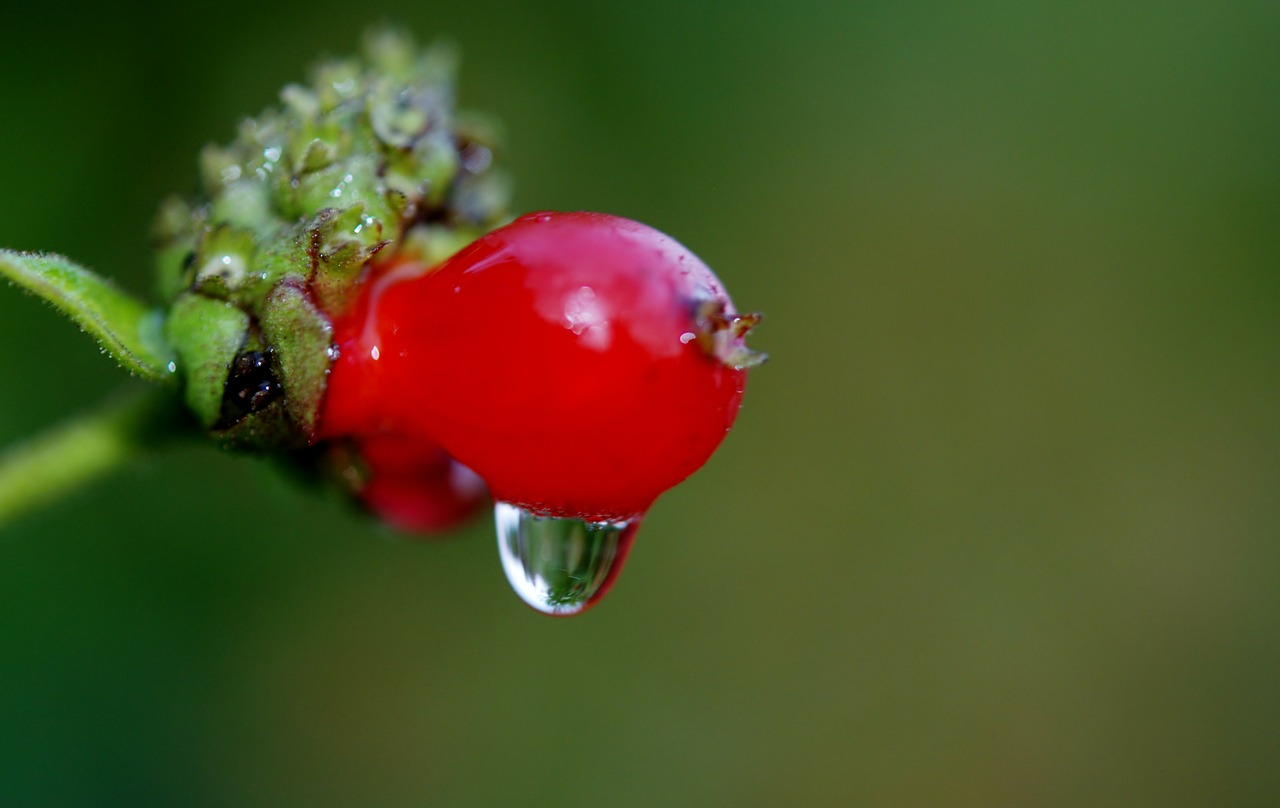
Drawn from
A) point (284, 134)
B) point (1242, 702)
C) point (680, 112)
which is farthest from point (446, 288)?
point (1242, 702)

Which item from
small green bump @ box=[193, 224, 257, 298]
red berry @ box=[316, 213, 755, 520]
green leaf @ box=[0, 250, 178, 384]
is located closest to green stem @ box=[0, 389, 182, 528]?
green leaf @ box=[0, 250, 178, 384]

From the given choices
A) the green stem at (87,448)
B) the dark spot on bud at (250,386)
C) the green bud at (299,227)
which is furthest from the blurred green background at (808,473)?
the dark spot on bud at (250,386)

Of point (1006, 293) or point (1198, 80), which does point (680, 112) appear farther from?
point (1198, 80)

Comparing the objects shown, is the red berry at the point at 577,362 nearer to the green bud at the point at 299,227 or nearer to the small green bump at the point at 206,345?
the green bud at the point at 299,227

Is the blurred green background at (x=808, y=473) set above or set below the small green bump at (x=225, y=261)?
above

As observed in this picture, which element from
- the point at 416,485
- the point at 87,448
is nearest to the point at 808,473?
the point at 416,485

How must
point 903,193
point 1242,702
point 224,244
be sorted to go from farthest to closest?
1. point 903,193
2. point 1242,702
3. point 224,244
